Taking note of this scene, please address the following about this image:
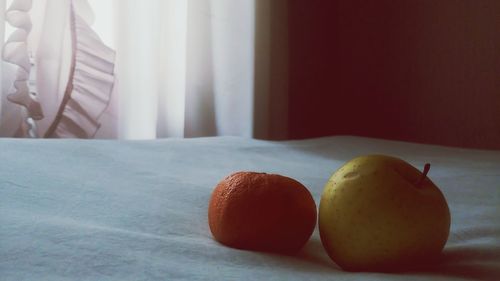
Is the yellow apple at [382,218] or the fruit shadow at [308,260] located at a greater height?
the yellow apple at [382,218]

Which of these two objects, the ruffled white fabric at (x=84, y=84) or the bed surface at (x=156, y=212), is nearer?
the bed surface at (x=156, y=212)

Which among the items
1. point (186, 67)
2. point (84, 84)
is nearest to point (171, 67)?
point (186, 67)

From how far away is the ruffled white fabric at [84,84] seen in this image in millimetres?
1863

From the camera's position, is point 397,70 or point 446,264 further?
point 397,70

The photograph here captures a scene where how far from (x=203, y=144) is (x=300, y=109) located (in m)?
1.12

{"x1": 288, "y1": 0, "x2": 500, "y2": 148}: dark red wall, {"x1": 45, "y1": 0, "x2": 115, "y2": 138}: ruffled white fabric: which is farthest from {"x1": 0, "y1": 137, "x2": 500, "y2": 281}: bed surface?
{"x1": 288, "y1": 0, "x2": 500, "y2": 148}: dark red wall

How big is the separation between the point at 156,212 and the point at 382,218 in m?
0.30

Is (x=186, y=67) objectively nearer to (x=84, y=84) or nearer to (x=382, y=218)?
(x=84, y=84)

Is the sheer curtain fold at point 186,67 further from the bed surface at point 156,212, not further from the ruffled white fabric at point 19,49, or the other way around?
the bed surface at point 156,212

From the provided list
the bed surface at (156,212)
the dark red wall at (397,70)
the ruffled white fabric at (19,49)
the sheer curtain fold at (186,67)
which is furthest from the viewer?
the dark red wall at (397,70)

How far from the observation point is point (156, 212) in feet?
2.68

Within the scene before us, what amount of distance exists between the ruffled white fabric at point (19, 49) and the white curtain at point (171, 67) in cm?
3

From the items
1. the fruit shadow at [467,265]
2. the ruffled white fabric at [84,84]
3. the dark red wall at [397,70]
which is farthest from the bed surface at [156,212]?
the dark red wall at [397,70]

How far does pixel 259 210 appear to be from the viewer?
0.69 metres
